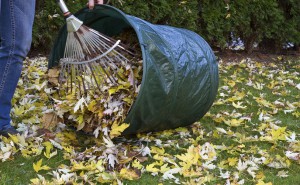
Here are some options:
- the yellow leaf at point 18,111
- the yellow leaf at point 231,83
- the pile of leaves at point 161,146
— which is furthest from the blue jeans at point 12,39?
the yellow leaf at point 231,83

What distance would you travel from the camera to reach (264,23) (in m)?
7.30

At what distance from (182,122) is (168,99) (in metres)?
0.45

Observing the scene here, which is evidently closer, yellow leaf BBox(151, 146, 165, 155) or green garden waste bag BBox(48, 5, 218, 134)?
green garden waste bag BBox(48, 5, 218, 134)

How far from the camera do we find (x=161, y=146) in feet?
9.77

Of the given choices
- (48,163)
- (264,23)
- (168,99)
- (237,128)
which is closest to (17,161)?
(48,163)

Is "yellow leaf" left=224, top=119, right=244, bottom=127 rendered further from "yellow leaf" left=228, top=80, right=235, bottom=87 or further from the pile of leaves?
"yellow leaf" left=228, top=80, right=235, bottom=87

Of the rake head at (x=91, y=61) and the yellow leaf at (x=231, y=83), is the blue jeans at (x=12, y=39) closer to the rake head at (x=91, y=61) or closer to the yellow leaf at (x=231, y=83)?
the rake head at (x=91, y=61)

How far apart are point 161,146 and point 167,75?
51 cm

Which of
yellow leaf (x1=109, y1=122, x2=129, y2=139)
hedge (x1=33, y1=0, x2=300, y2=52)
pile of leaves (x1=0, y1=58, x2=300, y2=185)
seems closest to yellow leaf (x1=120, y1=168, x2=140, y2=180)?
pile of leaves (x1=0, y1=58, x2=300, y2=185)

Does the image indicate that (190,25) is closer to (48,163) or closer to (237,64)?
(237,64)

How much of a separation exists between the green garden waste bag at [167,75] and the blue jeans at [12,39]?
58cm

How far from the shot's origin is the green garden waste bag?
8.92 feet

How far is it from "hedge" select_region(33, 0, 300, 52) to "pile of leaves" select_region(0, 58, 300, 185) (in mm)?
1921

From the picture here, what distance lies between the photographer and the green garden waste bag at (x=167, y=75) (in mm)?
2719
